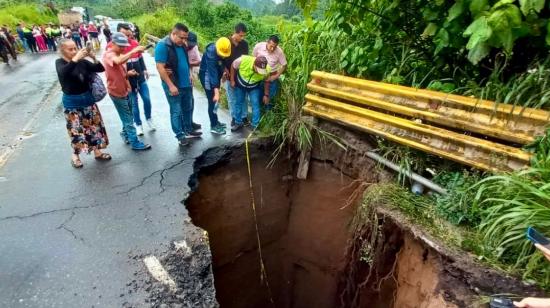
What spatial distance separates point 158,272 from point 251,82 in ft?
10.0

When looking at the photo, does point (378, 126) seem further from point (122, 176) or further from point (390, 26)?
point (122, 176)

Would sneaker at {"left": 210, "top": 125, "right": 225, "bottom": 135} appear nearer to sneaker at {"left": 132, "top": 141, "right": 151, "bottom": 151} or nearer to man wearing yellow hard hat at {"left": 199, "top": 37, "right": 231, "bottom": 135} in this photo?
man wearing yellow hard hat at {"left": 199, "top": 37, "right": 231, "bottom": 135}

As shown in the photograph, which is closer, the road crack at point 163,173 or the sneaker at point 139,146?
the road crack at point 163,173

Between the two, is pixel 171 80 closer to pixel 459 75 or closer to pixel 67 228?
pixel 67 228

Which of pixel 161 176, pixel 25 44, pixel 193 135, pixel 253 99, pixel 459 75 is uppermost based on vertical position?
pixel 459 75

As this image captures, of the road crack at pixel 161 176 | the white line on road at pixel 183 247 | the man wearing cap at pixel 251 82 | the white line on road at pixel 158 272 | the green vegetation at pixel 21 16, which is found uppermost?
the green vegetation at pixel 21 16

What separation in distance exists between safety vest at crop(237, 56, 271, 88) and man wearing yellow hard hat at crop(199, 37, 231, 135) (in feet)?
0.95

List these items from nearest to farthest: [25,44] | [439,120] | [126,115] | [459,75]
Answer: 1. [439,120]
2. [459,75]
3. [126,115]
4. [25,44]

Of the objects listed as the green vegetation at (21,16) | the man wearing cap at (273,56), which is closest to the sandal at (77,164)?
the man wearing cap at (273,56)

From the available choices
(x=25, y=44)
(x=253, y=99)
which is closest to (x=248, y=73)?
(x=253, y=99)

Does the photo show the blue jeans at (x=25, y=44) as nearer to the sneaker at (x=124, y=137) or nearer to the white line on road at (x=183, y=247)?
the sneaker at (x=124, y=137)

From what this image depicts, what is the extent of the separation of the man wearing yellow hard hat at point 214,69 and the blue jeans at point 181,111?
31cm

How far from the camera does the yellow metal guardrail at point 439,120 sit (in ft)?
8.19

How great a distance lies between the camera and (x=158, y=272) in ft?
8.89
